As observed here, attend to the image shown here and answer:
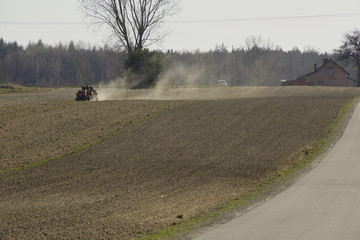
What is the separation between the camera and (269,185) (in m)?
18.2

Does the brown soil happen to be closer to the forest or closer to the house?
the house

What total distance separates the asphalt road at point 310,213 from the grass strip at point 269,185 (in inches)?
24.1

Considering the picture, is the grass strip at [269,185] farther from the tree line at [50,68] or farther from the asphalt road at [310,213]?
the tree line at [50,68]

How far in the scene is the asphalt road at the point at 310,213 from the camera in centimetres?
1131

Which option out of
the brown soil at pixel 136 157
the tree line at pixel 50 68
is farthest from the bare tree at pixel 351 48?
the tree line at pixel 50 68

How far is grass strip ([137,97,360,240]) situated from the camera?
39.5 feet

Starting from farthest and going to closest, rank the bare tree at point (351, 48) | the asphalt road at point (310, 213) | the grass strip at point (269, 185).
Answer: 1. the bare tree at point (351, 48)
2. the grass strip at point (269, 185)
3. the asphalt road at point (310, 213)

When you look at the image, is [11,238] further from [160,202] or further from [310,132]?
[310,132]

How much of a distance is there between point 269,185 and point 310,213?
483 centimetres

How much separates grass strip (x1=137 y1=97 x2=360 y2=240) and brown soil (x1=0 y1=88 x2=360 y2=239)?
16.9 inches

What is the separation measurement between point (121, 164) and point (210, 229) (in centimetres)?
1152

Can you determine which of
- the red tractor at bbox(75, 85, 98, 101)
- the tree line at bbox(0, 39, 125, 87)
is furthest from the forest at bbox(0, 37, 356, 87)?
the red tractor at bbox(75, 85, 98, 101)

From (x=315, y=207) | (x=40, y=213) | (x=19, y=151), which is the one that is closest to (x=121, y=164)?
(x=19, y=151)

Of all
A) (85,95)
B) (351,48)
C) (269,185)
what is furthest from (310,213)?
(351,48)
